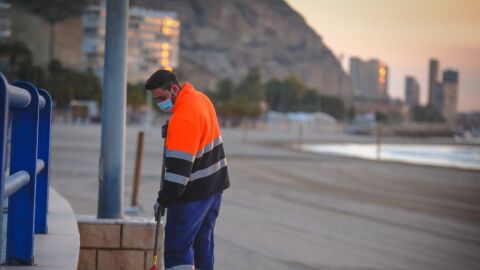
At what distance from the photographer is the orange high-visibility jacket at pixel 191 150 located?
490 cm

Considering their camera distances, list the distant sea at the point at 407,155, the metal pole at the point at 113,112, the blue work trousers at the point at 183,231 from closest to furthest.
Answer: the blue work trousers at the point at 183,231 < the metal pole at the point at 113,112 < the distant sea at the point at 407,155

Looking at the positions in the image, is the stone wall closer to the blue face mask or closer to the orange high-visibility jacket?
the orange high-visibility jacket

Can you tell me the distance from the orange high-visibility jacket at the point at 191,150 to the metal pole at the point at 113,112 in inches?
62.9

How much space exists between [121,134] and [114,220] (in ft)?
2.34

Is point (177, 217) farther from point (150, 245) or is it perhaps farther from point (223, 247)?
point (223, 247)

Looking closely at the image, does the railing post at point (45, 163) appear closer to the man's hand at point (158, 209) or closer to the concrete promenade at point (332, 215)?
the man's hand at point (158, 209)

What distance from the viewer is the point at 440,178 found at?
23234 millimetres

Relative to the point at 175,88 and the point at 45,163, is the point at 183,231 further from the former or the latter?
the point at 45,163

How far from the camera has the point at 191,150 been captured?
4.91 metres

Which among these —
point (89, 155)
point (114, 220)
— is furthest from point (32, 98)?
point (89, 155)

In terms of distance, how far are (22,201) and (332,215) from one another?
889 centimetres

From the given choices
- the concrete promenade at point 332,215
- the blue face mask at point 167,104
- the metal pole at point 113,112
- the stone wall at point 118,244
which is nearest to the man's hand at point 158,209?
the blue face mask at point 167,104

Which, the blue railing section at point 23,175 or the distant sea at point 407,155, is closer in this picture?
the blue railing section at point 23,175

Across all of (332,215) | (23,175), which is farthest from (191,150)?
(332,215)
